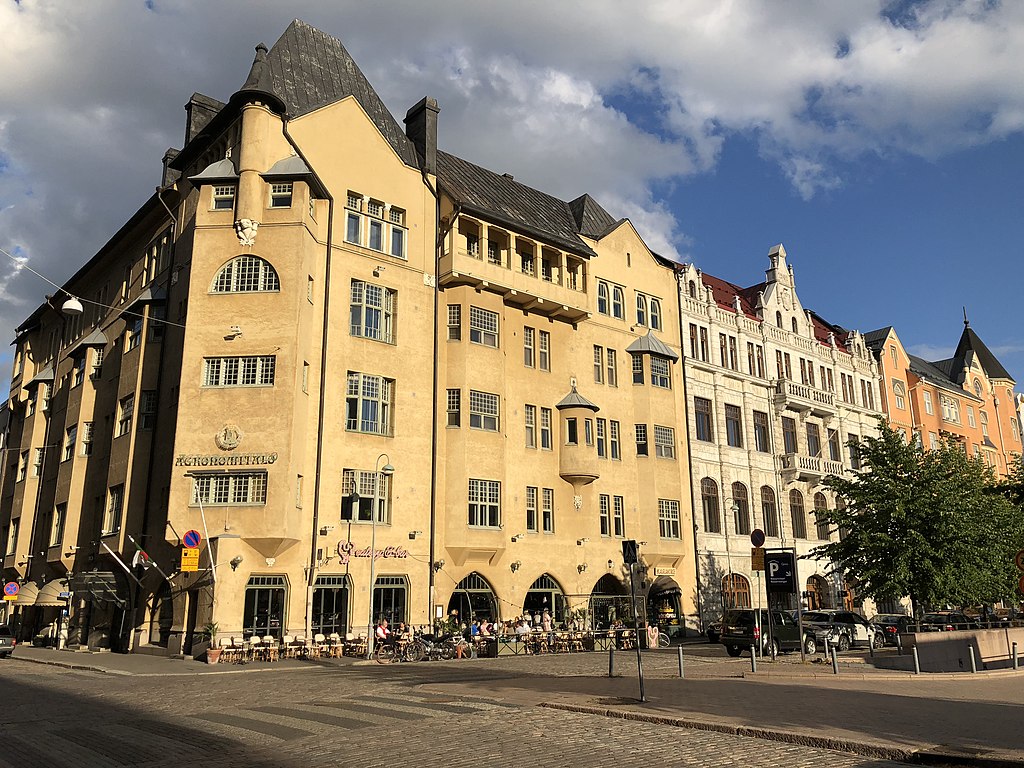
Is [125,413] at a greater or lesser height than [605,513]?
greater

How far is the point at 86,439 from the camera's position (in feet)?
133

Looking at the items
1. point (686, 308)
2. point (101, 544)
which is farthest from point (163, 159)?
point (686, 308)

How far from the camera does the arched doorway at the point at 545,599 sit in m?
37.9

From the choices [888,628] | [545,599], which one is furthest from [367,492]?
[888,628]

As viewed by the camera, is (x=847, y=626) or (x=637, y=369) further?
(x=637, y=369)

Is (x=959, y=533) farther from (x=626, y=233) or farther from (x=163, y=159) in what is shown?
(x=163, y=159)

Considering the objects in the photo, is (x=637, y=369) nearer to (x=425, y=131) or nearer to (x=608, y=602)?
(x=608, y=602)

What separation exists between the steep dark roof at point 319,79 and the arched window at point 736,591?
2679 cm

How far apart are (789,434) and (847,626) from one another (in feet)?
59.6

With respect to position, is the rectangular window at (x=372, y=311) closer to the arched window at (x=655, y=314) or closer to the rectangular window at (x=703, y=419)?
the arched window at (x=655, y=314)

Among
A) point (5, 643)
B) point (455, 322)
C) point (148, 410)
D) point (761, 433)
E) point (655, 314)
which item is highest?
point (655, 314)

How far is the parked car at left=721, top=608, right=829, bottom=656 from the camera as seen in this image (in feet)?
95.5

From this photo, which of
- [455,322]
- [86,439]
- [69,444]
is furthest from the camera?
[69,444]

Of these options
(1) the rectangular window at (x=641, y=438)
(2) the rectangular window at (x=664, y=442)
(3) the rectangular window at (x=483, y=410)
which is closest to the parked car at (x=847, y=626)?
(2) the rectangular window at (x=664, y=442)
